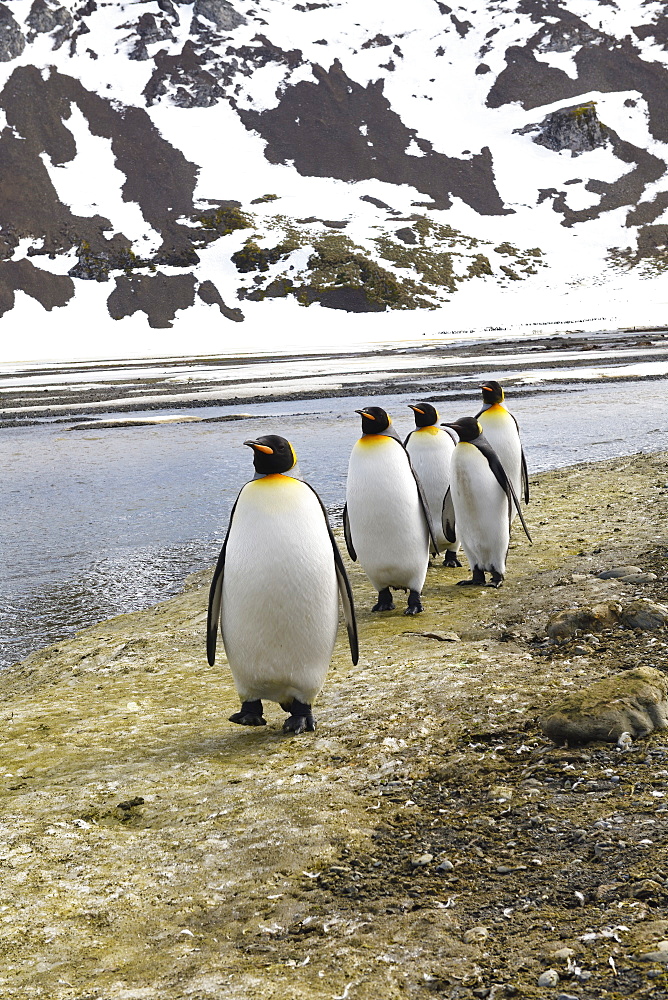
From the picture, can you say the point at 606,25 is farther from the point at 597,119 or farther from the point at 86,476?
the point at 86,476

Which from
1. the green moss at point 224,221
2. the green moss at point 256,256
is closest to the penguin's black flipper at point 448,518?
the green moss at point 256,256

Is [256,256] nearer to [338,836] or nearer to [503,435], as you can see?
[503,435]

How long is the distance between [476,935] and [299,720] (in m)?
2.06

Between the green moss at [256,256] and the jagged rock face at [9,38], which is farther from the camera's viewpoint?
the jagged rock face at [9,38]

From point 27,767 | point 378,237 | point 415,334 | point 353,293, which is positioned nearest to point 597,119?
point 378,237

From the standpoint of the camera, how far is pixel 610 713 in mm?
3947

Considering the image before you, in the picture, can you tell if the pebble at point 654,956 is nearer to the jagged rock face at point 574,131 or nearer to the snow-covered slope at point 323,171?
the snow-covered slope at point 323,171

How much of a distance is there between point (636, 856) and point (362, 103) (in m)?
145

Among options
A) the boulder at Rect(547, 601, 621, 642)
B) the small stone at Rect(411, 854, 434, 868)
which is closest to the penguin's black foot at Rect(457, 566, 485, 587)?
the boulder at Rect(547, 601, 621, 642)

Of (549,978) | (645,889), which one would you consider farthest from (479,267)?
(549,978)

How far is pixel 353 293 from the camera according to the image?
90750mm

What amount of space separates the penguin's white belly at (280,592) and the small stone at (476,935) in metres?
2.11

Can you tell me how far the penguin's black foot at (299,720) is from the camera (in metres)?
4.69

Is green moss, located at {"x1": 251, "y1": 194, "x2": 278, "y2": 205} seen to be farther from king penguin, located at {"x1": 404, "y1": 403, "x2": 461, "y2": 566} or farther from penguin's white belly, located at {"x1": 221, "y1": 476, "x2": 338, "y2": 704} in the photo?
penguin's white belly, located at {"x1": 221, "y1": 476, "x2": 338, "y2": 704}
